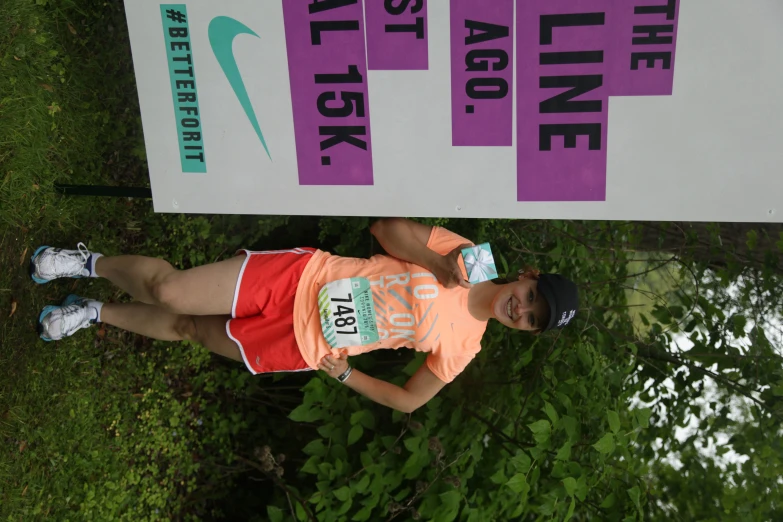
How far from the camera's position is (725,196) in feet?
6.46

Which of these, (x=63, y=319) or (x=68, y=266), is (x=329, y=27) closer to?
(x=68, y=266)

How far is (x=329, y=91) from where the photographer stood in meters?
2.11

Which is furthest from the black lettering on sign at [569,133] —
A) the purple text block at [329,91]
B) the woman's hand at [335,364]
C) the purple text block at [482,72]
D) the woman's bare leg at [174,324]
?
the woman's bare leg at [174,324]

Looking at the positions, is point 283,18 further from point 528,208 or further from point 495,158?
point 528,208

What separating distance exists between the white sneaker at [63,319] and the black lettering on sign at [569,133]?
7.01ft

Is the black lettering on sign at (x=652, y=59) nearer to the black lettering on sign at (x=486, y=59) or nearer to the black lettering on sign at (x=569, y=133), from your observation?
the black lettering on sign at (x=569, y=133)

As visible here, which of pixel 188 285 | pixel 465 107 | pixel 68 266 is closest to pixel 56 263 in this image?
pixel 68 266

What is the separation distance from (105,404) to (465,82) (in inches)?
107

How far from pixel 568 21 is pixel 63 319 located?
242cm

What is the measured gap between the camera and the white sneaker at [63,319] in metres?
2.63

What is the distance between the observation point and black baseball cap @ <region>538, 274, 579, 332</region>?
216 centimetres

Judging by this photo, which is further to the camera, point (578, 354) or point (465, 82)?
point (578, 354)

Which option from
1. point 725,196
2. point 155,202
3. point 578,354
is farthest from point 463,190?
point 578,354

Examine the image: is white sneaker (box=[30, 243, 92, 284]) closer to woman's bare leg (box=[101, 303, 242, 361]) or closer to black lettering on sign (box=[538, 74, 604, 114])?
woman's bare leg (box=[101, 303, 242, 361])
